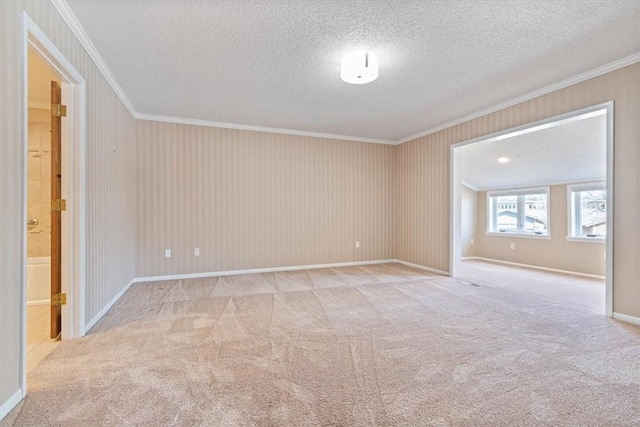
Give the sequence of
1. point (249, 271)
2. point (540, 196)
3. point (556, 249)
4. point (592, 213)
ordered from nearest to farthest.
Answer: point (249, 271) < point (592, 213) < point (556, 249) < point (540, 196)

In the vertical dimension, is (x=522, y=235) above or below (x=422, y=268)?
above

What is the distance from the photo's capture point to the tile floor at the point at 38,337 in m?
2.14

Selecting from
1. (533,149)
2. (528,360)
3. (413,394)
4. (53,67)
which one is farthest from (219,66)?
(533,149)

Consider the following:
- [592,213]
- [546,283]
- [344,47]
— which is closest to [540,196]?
[592,213]

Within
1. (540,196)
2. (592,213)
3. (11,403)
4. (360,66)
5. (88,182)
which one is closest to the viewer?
(11,403)

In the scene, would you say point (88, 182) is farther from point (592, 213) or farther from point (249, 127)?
point (592, 213)

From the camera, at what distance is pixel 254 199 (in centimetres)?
512

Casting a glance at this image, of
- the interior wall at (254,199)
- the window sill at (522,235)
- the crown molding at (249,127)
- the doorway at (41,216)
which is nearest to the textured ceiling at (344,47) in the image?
the crown molding at (249,127)

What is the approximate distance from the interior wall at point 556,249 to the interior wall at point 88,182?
7.33 metres

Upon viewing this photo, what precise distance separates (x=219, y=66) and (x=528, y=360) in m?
3.70

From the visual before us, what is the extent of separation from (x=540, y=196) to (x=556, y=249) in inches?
45.5

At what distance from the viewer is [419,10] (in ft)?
7.02

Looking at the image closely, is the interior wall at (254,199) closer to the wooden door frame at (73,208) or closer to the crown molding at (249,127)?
the crown molding at (249,127)

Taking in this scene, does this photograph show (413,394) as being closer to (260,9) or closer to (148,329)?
(148,329)
